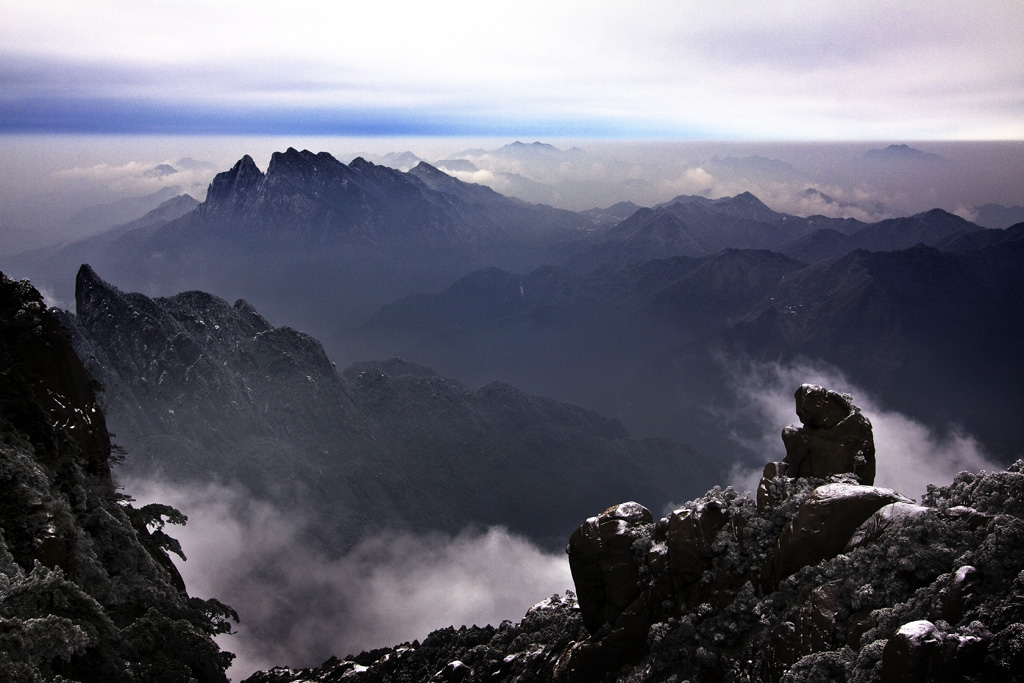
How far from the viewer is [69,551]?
29.3 m

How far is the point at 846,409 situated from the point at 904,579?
38.9 feet

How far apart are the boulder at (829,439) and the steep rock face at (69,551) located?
106 ft

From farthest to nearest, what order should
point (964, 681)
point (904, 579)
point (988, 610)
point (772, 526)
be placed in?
point (772, 526), point (904, 579), point (988, 610), point (964, 681)

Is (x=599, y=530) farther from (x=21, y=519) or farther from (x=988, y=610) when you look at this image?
(x=21, y=519)

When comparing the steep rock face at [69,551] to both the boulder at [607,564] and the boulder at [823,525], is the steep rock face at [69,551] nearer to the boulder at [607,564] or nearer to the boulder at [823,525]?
the boulder at [607,564]

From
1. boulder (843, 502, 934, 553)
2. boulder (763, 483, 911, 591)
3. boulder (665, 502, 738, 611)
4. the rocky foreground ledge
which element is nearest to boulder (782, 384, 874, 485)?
the rocky foreground ledge

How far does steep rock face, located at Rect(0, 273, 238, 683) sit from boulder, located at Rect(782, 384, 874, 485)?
1267 inches

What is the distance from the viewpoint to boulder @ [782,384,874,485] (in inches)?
1199

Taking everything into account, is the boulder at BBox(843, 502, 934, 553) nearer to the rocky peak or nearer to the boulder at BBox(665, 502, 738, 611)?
the boulder at BBox(665, 502, 738, 611)

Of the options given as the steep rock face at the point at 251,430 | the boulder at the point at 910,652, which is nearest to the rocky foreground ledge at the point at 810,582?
the boulder at the point at 910,652

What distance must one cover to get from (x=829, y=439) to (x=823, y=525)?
7.69 m

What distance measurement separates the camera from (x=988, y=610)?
17188 mm

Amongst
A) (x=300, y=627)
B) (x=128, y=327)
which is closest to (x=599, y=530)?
(x=300, y=627)

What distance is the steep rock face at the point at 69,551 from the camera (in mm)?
21875
